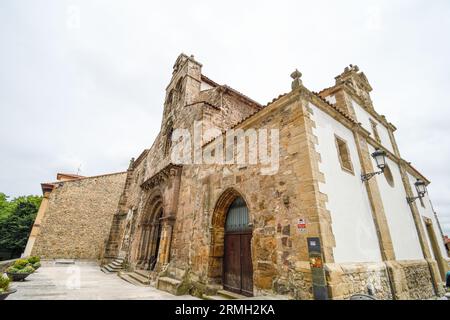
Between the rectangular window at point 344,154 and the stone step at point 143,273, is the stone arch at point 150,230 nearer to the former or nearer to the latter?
the stone step at point 143,273

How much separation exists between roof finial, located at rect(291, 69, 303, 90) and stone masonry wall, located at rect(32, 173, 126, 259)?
20551mm

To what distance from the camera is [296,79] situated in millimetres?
5711

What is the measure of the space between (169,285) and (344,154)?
22.7 ft

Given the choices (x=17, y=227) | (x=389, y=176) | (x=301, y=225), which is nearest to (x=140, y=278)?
(x=301, y=225)

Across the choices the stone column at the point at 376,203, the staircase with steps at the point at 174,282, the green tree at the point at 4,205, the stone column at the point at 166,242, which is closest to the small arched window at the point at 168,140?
the stone column at the point at 166,242

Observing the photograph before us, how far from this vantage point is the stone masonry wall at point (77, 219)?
1691 cm

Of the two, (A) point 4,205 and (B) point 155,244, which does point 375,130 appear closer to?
(B) point 155,244

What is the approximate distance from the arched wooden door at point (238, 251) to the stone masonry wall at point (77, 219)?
1698 cm

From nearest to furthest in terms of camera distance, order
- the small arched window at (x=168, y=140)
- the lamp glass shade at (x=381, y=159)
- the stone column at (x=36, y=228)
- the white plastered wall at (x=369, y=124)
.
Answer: the lamp glass shade at (x=381, y=159) < the white plastered wall at (x=369, y=124) < the small arched window at (x=168, y=140) < the stone column at (x=36, y=228)

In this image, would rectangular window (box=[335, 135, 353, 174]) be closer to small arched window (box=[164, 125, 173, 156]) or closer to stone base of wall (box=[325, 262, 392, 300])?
stone base of wall (box=[325, 262, 392, 300])

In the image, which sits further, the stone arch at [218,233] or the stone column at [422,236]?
the stone column at [422,236]

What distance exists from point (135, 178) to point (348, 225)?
57.8ft
